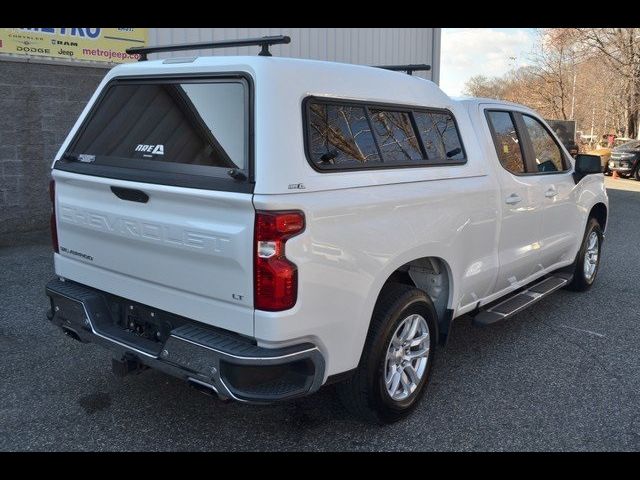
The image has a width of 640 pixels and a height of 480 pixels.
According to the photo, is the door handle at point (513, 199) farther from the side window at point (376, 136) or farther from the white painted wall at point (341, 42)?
the white painted wall at point (341, 42)

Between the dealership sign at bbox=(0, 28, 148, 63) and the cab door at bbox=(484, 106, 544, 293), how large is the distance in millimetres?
5774

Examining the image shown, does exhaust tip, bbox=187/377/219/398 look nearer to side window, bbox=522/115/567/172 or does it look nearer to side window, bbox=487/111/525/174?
side window, bbox=487/111/525/174

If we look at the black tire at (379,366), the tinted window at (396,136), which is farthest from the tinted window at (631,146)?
the black tire at (379,366)

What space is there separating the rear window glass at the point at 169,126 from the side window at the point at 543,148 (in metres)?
2.93

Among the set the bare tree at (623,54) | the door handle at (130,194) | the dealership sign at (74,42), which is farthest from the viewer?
the bare tree at (623,54)

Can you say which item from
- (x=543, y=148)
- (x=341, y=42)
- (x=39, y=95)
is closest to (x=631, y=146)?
(x=341, y=42)

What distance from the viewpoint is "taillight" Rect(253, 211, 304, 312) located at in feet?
8.50

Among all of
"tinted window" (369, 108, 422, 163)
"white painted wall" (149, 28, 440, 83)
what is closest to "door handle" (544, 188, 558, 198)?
"tinted window" (369, 108, 422, 163)

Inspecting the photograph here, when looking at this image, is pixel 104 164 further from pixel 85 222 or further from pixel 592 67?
pixel 592 67

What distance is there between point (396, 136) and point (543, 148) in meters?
2.19

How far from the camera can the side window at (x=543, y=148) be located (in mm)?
4957

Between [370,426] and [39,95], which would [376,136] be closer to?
[370,426]
